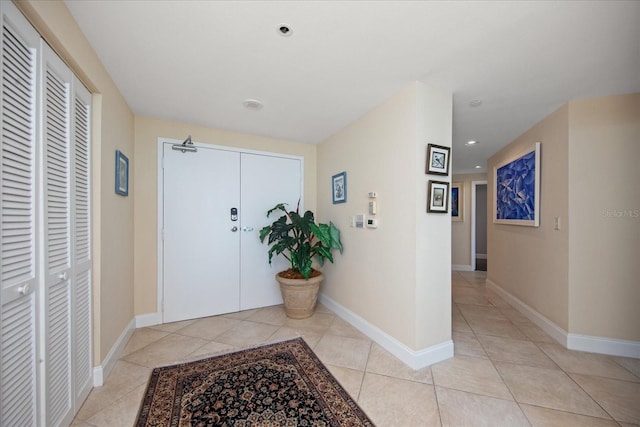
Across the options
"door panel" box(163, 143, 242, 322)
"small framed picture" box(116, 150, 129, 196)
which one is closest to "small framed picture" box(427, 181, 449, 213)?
"door panel" box(163, 143, 242, 322)

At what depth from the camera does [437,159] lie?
1854 mm

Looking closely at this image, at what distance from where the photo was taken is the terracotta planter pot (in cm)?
261

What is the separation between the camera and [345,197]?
8.82 feet

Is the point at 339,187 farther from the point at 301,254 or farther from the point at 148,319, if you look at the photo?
the point at 148,319

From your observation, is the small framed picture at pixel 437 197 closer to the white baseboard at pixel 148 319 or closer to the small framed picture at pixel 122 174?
the small framed picture at pixel 122 174

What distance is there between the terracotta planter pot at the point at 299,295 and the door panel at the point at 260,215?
45 centimetres

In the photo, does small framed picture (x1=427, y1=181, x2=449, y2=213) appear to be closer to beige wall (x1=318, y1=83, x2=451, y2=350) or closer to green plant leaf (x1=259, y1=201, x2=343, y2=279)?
beige wall (x1=318, y1=83, x2=451, y2=350)

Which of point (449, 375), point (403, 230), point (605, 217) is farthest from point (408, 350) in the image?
point (605, 217)

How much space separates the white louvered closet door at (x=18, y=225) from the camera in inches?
35.8

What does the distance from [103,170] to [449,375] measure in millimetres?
2799

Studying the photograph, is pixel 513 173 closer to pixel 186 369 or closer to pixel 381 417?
pixel 381 417

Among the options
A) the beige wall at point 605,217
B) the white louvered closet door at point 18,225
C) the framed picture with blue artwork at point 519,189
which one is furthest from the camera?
the framed picture with blue artwork at point 519,189

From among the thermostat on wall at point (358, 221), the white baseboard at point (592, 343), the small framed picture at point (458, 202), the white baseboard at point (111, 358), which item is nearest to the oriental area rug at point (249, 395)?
the white baseboard at point (111, 358)

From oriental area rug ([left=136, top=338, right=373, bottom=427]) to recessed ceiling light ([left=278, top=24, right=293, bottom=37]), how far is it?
214 centimetres
